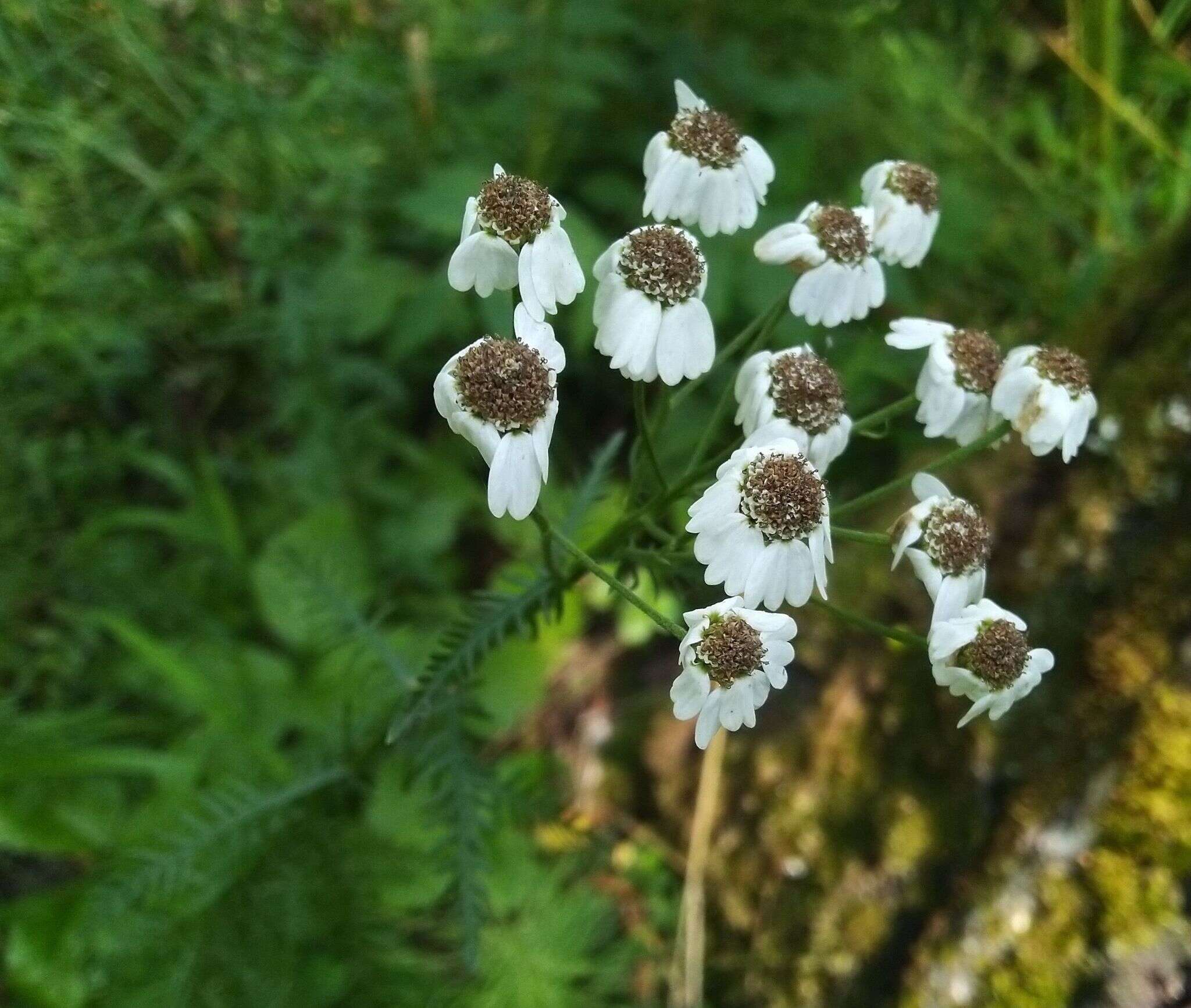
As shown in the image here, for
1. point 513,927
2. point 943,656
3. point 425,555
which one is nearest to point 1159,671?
point 943,656

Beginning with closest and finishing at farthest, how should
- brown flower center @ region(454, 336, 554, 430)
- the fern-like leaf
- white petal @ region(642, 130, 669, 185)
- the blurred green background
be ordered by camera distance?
brown flower center @ region(454, 336, 554, 430) < white petal @ region(642, 130, 669, 185) < the fern-like leaf < the blurred green background

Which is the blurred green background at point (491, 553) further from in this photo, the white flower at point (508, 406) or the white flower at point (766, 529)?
the white flower at point (508, 406)

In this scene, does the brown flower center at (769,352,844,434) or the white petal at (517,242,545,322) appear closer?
the white petal at (517,242,545,322)

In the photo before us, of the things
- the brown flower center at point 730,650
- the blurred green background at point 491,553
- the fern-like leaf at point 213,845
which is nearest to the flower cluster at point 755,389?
the brown flower center at point 730,650

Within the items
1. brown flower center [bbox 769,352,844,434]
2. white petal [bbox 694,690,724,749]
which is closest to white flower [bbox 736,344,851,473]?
brown flower center [bbox 769,352,844,434]

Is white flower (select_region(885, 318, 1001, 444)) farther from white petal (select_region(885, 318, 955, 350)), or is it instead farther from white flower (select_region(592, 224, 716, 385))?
white flower (select_region(592, 224, 716, 385))

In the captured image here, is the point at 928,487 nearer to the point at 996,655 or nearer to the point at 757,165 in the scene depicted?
the point at 996,655

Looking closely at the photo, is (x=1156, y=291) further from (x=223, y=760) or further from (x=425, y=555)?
(x=223, y=760)
